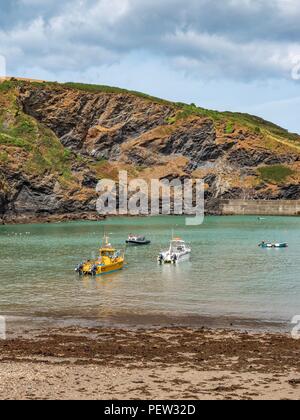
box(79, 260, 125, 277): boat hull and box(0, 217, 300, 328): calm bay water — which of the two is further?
box(79, 260, 125, 277): boat hull

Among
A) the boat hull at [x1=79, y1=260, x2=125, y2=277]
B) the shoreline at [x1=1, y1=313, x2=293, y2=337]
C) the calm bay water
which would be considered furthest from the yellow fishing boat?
the shoreline at [x1=1, y1=313, x2=293, y2=337]

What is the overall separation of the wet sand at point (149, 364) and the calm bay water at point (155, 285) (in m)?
6.46

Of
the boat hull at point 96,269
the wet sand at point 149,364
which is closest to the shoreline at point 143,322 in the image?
the wet sand at point 149,364

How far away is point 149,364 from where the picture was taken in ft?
80.0

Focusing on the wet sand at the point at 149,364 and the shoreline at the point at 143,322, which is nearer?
the wet sand at the point at 149,364

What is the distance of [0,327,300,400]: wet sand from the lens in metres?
20.2

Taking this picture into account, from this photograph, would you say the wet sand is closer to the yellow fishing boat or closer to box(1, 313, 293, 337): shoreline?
box(1, 313, 293, 337): shoreline

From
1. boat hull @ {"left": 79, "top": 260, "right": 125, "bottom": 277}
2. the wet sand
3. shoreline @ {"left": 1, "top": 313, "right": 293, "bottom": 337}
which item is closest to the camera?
the wet sand

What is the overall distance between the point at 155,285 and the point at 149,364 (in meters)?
25.9

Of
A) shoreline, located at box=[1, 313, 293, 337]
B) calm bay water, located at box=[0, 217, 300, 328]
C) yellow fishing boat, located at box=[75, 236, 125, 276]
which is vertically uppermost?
yellow fishing boat, located at box=[75, 236, 125, 276]

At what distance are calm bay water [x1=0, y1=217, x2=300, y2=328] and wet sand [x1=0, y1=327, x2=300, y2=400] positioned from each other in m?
6.46

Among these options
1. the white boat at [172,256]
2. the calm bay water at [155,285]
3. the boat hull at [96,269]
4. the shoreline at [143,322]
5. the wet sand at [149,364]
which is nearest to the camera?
the wet sand at [149,364]

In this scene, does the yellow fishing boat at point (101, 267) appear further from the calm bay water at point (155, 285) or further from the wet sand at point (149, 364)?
the wet sand at point (149, 364)

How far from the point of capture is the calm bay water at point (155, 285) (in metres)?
39.4
